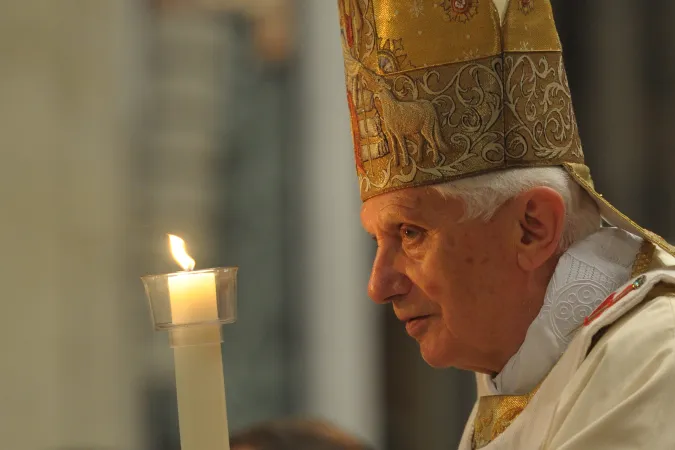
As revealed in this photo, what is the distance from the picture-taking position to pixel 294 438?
330 centimetres

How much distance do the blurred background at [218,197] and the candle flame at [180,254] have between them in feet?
10.7

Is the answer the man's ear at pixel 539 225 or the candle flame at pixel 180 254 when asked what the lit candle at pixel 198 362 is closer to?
the candle flame at pixel 180 254

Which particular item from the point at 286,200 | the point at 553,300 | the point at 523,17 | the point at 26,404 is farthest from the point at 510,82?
the point at 286,200

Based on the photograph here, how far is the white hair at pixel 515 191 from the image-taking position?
2807 millimetres

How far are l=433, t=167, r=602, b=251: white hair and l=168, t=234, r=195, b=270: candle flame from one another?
0.79 metres

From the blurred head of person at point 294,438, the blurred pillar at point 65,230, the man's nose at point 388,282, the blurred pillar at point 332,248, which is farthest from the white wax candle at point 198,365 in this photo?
the blurred pillar at point 332,248

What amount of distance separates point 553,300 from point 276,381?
3904 millimetres

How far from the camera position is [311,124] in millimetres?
6684

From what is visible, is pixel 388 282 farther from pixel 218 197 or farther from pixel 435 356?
pixel 218 197

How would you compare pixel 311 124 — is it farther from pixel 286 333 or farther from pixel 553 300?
pixel 553 300

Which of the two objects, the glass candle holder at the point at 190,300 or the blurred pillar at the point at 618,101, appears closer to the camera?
the glass candle holder at the point at 190,300

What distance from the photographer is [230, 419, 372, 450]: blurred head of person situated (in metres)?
3.25

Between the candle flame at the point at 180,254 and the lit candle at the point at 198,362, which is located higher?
the candle flame at the point at 180,254

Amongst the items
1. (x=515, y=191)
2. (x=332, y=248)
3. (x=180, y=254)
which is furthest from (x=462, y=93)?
(x=332, y=248)
